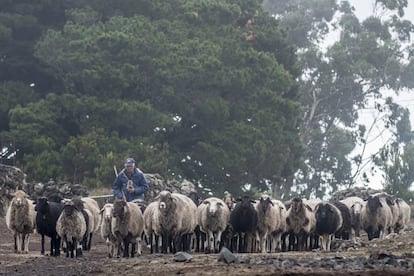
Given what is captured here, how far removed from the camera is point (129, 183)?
82.6ft

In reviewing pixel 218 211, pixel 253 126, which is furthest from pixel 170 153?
pixel 218 211

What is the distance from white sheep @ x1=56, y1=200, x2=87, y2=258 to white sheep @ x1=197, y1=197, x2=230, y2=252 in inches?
154

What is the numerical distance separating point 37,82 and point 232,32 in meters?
9.97

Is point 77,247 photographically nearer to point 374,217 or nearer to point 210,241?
point 210,241

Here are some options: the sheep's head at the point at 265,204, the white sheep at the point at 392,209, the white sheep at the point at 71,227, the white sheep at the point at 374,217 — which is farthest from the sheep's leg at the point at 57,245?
the white sheep at the point at 392,209

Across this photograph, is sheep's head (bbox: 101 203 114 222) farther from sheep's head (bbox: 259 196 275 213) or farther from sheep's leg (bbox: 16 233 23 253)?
sheep's head (bbox: 259 196 275 213)

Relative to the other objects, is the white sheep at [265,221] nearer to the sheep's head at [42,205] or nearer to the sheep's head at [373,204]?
the sheep's head at [373,204]

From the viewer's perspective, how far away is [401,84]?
245ft

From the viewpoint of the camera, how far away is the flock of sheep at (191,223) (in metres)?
23.3

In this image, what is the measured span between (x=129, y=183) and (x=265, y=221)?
4107mm

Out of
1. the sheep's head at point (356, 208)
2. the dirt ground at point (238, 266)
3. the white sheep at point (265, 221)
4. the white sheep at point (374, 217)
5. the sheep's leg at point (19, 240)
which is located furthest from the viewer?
the white sheep at point (374, 217)

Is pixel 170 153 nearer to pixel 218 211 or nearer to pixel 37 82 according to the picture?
pixel 37 82

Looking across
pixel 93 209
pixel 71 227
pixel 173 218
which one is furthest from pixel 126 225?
pixel 93 209

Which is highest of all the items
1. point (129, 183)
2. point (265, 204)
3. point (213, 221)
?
point (129, 183)
